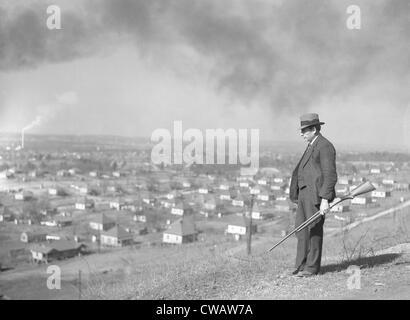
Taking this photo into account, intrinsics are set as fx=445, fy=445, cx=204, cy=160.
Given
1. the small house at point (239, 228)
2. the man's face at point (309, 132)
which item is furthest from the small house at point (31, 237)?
the man's face at point (309, 132)

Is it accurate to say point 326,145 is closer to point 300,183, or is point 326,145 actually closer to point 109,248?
point 300,183

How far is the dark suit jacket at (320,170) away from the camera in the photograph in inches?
157

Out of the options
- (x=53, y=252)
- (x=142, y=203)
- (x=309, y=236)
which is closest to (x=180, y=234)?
(x=53, y=252)

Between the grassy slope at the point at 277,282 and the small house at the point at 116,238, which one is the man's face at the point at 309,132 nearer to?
the grassy slope at the point at 277,282

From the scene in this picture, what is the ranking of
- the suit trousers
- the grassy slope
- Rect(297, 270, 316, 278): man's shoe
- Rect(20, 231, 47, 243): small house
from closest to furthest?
the grassy slope, the suit trousers, Rect(297, 270, 316, 278): man's shoe, Rect(20, 231, 47, 243): small house

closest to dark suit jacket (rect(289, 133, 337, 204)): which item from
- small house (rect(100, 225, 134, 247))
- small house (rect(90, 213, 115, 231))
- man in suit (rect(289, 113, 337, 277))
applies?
man in suit (rect(289, 113, 337, 277))

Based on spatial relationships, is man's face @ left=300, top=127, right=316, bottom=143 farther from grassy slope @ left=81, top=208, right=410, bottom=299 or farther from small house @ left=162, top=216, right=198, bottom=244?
small house @ left=162, top=216, right=198, bottom=244

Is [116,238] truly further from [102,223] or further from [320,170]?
[320,170]

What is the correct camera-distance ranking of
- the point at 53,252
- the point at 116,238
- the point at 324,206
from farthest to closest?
1. the point at 116,238
2. the point at 53,252
3. the point at 324,206

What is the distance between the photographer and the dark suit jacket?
4000 millimetres

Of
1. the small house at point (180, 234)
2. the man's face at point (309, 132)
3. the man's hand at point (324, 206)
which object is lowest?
the small house at point (180, 234)

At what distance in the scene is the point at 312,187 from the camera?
4.15 m

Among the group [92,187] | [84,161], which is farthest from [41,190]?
[84,161]

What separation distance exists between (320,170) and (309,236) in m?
0.65
